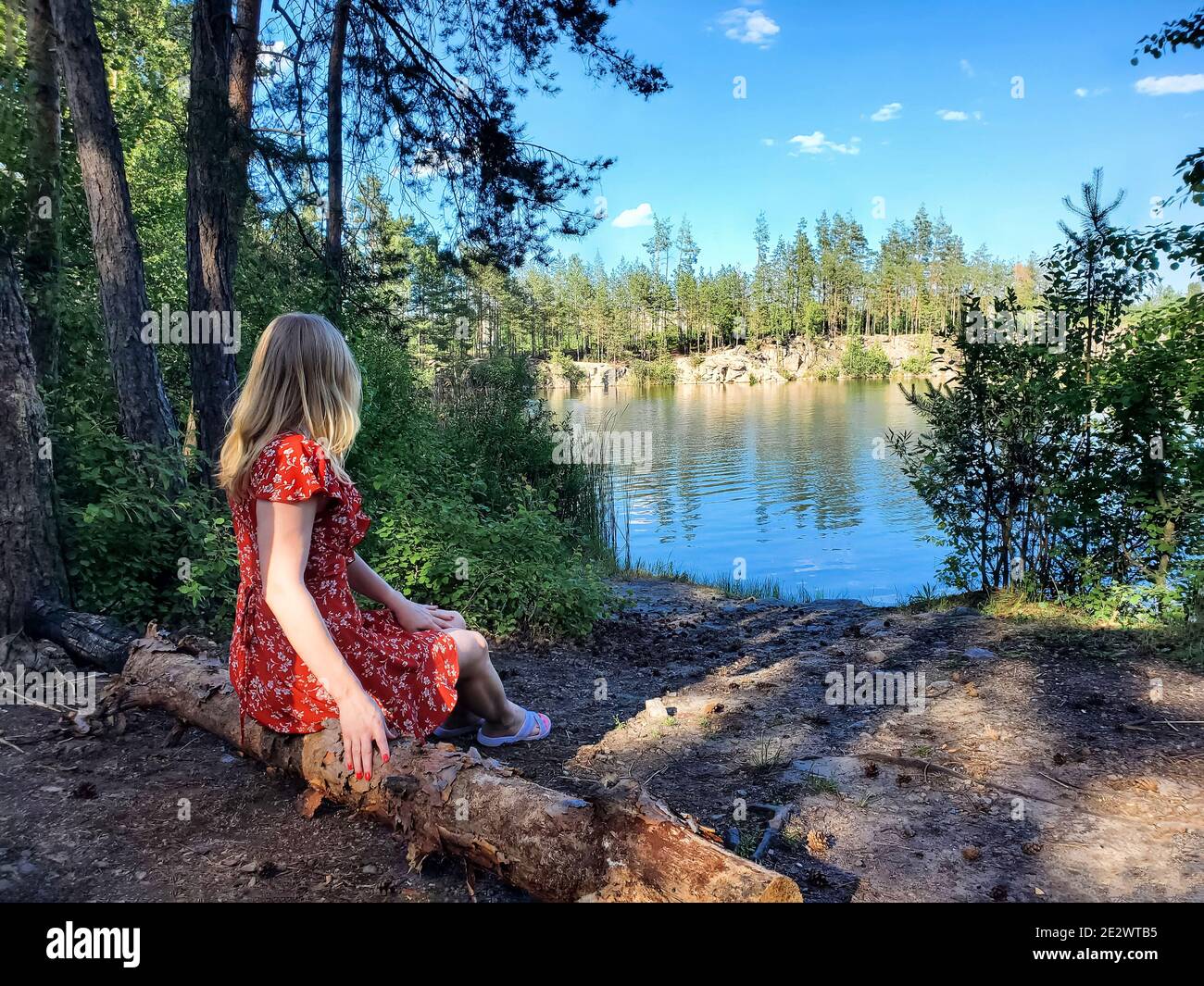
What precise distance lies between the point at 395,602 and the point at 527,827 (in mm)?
1253

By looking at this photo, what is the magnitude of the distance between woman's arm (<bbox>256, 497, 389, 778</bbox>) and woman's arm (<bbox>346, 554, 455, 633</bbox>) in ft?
1.95

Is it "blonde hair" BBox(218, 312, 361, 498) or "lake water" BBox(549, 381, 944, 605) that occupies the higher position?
"blonde hair" BBox(218, 312, 361, 498)

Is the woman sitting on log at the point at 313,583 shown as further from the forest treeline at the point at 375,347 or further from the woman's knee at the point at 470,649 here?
the forest treeline at the point at 375,347

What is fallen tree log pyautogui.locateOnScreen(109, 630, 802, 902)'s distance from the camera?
2.19 metres

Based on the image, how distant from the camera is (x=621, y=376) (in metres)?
83.5

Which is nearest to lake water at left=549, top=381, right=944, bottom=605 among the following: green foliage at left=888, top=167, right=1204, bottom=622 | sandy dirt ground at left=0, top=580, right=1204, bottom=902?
green foliage at left=888, top=167, right=1204, bottom=622

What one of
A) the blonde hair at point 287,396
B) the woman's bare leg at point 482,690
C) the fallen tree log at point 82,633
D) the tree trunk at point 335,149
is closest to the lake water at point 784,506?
the tree trunk at point 335,149

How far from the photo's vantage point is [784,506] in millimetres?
19578

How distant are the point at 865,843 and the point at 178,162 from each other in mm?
12678

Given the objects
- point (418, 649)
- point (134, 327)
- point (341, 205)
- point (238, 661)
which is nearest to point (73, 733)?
point (238, 661)

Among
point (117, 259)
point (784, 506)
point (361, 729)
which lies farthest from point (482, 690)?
point (784, 506)

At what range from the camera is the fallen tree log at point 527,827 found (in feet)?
7.18

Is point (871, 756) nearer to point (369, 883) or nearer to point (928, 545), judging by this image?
point (369, 883)

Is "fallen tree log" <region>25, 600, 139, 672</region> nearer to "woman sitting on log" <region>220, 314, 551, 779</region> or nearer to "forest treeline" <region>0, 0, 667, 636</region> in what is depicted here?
"forest treeline" <region>0, 0, 667, 636</region>
